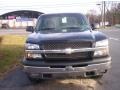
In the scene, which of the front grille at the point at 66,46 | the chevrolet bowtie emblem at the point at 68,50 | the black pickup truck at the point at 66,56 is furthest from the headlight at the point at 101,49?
the chevrolet bowtie emblem at the point at 68,50

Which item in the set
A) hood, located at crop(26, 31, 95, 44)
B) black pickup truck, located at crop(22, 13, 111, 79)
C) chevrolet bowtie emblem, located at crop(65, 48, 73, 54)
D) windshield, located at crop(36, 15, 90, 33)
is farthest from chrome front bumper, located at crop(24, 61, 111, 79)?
windshield, located at crop(36, 15, 90, 33)

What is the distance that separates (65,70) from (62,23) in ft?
7.56

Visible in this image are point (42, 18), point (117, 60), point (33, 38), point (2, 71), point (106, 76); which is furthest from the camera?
point (117, 60)

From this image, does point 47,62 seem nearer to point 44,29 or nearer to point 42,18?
point 44,29

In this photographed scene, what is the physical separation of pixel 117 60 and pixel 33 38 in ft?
16.5

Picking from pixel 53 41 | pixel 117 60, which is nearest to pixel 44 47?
pixel 53 41

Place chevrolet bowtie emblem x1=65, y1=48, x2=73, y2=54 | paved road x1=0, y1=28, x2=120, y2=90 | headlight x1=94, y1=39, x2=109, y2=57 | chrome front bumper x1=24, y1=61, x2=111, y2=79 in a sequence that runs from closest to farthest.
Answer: chrome front bumper x1=24, y1=61, x2=111, y2=79
chevrolet bowtie emblem x1=65, y1=48, x2=73, y2=54
headlight x1=94, y1=39, x2=109, y2=57
paved road x1=0, y1=28, x2=120, y2=90

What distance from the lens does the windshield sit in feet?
29.7

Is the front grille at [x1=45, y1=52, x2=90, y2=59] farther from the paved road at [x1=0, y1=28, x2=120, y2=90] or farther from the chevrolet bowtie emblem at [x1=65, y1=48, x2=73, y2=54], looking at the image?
the paved road at [x1=0, y1=28, x2=120, y2=90]

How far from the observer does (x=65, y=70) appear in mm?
7371

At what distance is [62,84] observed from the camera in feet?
26.8

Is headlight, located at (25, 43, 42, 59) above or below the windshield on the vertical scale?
below

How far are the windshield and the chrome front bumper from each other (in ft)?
5.13

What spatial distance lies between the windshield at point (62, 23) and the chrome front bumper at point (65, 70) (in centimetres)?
156
